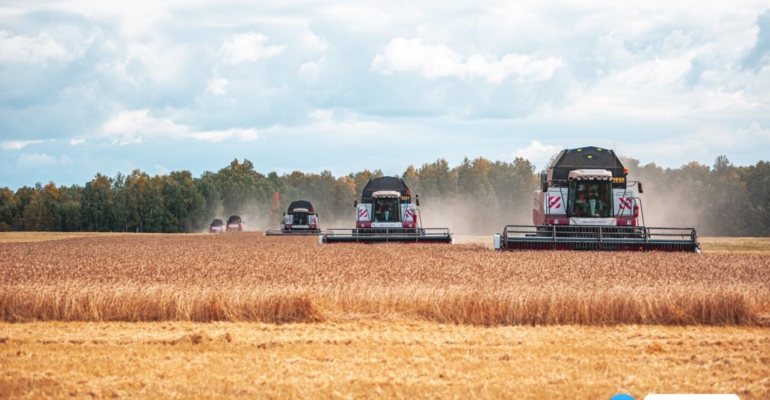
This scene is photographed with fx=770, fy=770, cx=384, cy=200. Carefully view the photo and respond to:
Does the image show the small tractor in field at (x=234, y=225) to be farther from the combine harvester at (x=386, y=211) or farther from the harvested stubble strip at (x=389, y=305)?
the harvested stubble strip at (x=389, y=305)

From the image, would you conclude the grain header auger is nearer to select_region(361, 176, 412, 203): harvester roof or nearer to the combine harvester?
the combine harvester

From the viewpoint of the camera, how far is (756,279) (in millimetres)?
15820

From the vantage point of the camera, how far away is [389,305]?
42.1ft

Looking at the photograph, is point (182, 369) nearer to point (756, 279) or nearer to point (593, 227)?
point (756, 279)

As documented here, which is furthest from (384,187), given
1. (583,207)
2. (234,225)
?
(234,225)

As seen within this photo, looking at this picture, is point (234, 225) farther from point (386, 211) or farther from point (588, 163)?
point (588, 163)

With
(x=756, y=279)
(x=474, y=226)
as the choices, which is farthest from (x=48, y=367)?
(x=474, y=226)

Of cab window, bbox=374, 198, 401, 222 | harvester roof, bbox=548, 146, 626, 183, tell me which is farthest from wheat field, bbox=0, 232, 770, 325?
cab window, bbox=374, 198, 401, 222

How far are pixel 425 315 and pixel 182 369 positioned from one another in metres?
4.46

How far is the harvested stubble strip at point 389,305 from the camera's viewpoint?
12.2 meters

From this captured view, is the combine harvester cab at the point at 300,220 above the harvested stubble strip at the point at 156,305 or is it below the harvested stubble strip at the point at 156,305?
above

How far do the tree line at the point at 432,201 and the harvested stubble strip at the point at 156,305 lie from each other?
265 feet

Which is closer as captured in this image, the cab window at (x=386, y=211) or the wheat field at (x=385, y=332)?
the wheat field at (x=385, y=332)

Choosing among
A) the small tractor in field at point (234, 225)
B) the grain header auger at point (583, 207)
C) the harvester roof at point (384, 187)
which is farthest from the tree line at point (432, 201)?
the grain header auger at point (583, 207)
